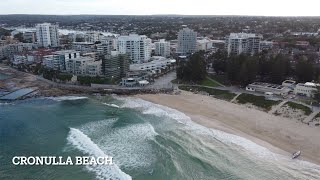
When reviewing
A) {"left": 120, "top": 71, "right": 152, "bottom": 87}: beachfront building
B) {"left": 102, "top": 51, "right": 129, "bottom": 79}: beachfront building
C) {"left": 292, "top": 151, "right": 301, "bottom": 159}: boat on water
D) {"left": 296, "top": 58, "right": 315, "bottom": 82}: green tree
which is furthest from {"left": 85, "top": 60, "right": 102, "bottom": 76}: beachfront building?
{"left": 292, "top": 151, "right": 301, "bottom": 159}: boat on water

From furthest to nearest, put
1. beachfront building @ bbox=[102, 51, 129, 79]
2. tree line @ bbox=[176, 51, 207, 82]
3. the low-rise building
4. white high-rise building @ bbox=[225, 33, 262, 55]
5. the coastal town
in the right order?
white high-rise building @ bbox=[225, 33, 262, 55]
beachfront building @ bbox=[102, 51, 129, 79]
tree line @ bbox=[176, 51, 207, 82]
the low-rise building
the coastal town

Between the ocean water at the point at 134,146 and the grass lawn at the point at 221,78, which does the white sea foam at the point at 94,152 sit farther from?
the grass lawn at the point at 221,78

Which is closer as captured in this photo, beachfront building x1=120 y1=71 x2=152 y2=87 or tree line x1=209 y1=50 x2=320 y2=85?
tree line x1=209 y1=50 x2=320 y2=85

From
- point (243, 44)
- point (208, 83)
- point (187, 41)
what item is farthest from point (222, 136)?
point (187, 41)

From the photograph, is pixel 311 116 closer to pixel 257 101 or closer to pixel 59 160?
pixel 257 101

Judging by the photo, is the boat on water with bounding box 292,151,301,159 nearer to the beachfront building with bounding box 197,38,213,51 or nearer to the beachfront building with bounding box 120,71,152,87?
the beachfront building with bounding box 120,71,152,87

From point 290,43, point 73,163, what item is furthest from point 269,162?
point 290,43
